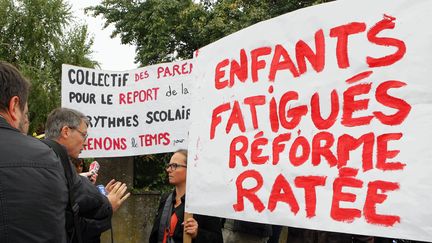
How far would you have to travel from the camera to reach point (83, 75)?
5.95 metres

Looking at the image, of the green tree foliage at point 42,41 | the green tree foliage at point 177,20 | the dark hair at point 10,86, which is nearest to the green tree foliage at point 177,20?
the green tree foliage at point 177,20

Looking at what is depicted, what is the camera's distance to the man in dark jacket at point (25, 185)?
154cm

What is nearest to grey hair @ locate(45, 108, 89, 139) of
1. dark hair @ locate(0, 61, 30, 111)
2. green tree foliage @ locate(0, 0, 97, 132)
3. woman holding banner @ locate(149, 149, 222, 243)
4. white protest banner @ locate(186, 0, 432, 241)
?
white protest banner @ locate(186, 0, 432, 241)

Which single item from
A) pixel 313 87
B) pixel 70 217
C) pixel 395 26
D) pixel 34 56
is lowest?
pixel 70 217

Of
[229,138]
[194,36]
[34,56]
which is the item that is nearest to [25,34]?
[34,56]

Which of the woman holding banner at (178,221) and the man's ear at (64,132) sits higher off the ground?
the man's ear at (64,132)

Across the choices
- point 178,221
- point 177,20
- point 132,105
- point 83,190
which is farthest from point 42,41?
point 83,190

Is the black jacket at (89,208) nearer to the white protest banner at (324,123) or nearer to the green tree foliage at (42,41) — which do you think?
the white protest banner at (324,123)

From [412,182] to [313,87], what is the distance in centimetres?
66

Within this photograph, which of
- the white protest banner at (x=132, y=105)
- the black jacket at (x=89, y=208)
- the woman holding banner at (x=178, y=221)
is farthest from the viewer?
the white protest banner at (x=132, y=105)

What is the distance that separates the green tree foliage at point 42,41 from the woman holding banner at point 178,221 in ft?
54.0

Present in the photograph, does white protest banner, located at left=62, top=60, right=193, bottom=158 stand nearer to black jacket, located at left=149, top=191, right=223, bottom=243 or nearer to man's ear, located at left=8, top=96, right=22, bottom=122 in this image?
black jacket, located at left=149, top=191, right=223, bottom=243

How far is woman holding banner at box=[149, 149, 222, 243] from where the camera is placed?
11.3 ft

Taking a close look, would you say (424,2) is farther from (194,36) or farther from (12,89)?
(194,36)
